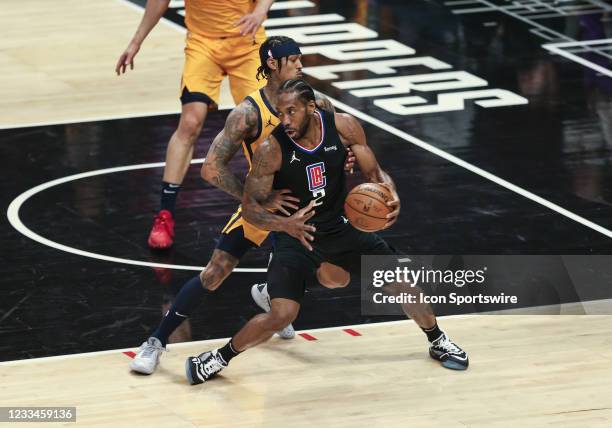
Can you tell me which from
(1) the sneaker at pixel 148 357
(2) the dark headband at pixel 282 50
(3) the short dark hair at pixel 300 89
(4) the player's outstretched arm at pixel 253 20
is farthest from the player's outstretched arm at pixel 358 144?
(4) the player's outstretched arm at pixel 253 20

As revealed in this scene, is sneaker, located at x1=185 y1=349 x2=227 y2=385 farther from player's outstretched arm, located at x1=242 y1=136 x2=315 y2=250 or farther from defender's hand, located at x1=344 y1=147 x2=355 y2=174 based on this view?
defender's hand, located at x1=344 y1=147 x2=355 y2=174

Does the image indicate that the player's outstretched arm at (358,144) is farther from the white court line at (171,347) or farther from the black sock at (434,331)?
the white court line at (171,347)

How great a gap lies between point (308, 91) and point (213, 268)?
140cm

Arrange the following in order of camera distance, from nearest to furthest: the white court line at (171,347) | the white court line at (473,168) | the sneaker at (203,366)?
1. the sneaker at (203,366)
2. the white court line at (171,347)
3. the white court line at (473,168)

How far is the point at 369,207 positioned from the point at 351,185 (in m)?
4.61

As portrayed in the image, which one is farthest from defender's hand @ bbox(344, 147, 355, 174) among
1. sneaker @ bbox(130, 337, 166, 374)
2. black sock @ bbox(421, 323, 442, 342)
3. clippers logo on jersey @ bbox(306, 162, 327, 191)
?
sneaker @ bbox(130, 337, 166, 374)

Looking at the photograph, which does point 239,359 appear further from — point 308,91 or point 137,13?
point 137,13

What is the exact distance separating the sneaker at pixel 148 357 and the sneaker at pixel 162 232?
2506 millimetres

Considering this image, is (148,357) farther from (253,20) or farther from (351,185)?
(351,185)

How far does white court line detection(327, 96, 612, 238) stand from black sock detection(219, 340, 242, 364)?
13.9 ft

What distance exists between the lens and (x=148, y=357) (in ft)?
34.7

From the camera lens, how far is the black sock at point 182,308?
10.7 meters

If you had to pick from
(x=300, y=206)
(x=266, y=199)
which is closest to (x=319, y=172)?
(x=300, y=206)

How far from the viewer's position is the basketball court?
1022 cm
